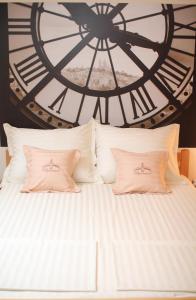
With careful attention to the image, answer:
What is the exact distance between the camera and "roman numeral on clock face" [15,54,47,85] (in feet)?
9.77

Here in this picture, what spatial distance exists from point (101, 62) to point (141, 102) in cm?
48

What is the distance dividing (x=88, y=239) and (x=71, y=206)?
49 cm

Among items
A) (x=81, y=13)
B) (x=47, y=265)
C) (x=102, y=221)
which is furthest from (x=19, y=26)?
(x=47, y=265)

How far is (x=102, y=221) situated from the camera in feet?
7.00

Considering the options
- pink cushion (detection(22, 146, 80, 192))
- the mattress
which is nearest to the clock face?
pink cushion (detection(22, 146, 80, 192))

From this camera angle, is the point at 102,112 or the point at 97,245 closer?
the point at 97,245

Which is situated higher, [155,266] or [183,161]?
[183,161]

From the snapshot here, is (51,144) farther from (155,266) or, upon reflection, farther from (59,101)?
(155,266)

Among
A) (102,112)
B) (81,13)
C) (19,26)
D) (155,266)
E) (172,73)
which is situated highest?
(81,13)

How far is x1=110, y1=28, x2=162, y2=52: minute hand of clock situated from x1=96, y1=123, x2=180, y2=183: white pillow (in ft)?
2.29

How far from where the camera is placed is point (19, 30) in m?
2.92

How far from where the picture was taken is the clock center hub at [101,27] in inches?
115

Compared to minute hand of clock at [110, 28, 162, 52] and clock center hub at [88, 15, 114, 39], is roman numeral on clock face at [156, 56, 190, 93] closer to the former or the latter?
minute hand of clock at [110, 28, 162, 52]

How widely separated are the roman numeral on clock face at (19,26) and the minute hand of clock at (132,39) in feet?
2.27
